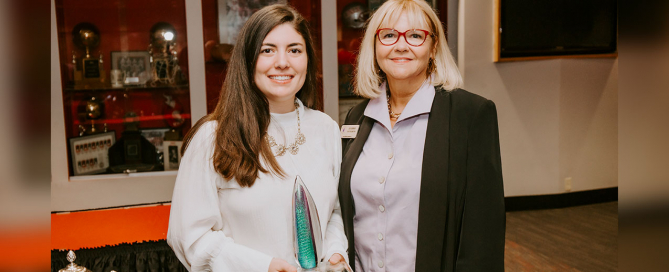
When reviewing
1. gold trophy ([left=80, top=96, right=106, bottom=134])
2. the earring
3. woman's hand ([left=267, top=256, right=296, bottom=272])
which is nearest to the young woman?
woman's hand ([left=267, top=256, right=296, bottom=272])

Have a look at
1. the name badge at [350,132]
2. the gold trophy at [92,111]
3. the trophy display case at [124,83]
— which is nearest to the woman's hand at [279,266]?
the name badge at [350,132]

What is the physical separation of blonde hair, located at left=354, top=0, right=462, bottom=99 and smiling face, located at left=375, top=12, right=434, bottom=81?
18 millimetres

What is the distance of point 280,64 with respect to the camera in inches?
54.2

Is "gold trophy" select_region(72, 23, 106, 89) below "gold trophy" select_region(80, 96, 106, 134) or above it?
above

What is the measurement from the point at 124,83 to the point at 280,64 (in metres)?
3.11

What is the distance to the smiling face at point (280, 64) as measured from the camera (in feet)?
4.54

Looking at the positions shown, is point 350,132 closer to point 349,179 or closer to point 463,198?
point 349,179

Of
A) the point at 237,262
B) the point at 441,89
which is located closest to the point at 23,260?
the point at 237,262

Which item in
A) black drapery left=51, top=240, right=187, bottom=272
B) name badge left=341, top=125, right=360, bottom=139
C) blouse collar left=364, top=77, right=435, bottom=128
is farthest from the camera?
black drapery left=51, top=240, right=187, bottom=272

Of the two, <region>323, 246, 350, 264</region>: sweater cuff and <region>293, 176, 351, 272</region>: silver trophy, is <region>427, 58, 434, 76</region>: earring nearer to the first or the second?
<region>323, 246, 350, 264</region>: sweater cuff

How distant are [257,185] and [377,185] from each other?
1.46ft

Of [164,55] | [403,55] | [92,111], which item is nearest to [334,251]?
[403,55]

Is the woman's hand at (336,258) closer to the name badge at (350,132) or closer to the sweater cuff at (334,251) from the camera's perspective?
the sweater cuff at (334,251)

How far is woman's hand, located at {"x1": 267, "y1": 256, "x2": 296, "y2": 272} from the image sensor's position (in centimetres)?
125
